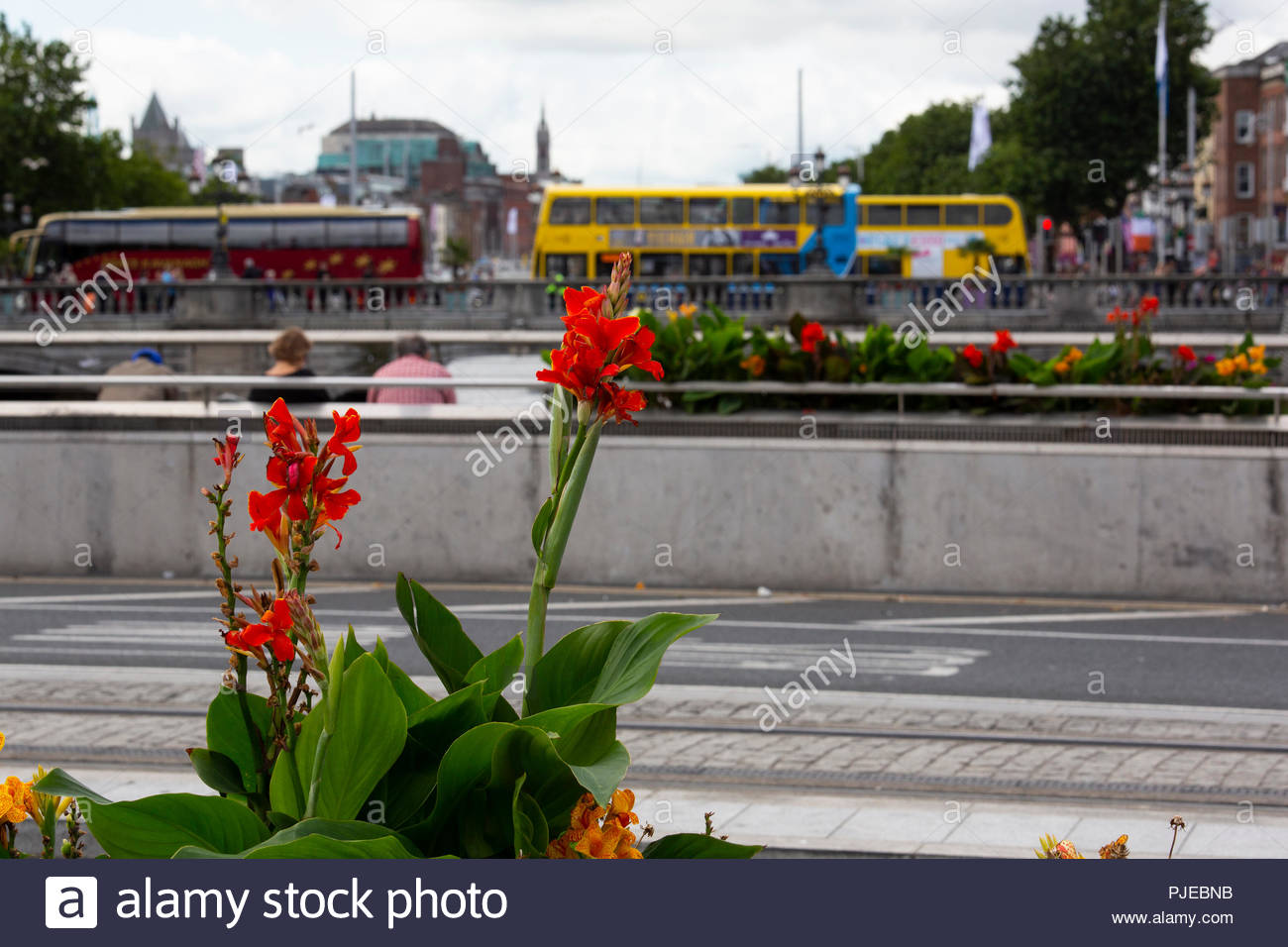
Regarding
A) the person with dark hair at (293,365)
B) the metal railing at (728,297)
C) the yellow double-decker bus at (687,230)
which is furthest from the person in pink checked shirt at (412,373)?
the yellow double-decker bus at (687,230)

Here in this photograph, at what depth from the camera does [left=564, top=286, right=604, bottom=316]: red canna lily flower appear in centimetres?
179

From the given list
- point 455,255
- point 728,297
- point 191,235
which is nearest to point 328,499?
point 728,297

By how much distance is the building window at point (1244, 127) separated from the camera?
100 m

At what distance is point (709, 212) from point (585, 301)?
→ 148 ft

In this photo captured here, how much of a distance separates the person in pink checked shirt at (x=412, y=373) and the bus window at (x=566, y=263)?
33.9 meters

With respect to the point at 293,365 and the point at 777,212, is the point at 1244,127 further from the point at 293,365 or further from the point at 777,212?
the point at 293,365

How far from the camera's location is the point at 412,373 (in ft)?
43.2

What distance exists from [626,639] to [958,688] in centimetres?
736

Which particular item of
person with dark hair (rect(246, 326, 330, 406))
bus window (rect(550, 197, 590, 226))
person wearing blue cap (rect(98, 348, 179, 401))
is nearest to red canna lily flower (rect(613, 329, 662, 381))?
person with dark hair (rect(246, 326, 330, 406))

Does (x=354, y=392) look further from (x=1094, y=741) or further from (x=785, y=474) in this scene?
(x=1094, y=741)

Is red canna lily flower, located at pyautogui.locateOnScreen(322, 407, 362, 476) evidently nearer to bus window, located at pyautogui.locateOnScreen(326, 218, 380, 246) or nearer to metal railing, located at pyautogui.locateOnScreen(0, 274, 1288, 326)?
metal railing, located at pyautogui.locateOnScreen(0, 274, 1288, 326)

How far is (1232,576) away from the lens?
11492 millimetres

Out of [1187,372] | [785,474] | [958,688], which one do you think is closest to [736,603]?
[785,474]
